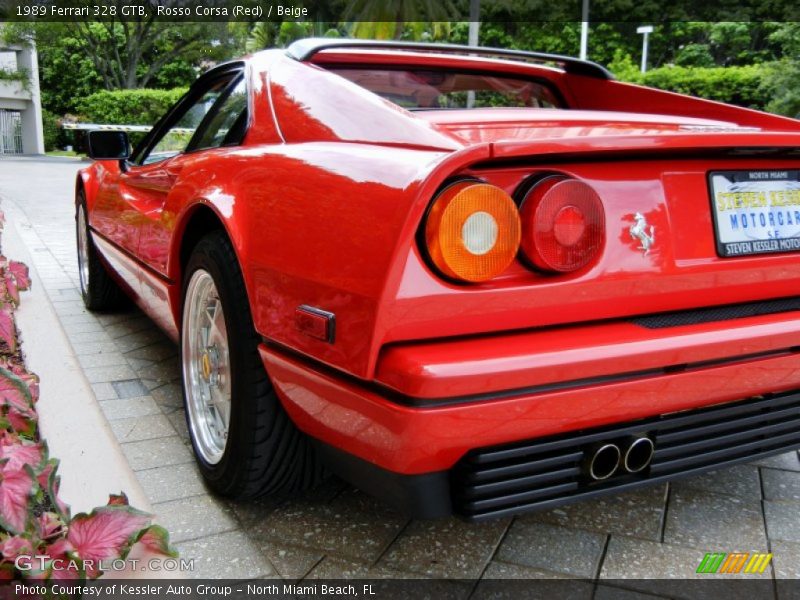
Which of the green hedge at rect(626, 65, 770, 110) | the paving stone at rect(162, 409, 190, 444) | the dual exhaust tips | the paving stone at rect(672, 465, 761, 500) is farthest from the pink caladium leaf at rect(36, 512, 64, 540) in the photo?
the green hedge at rect(626, 65, 770, 110)

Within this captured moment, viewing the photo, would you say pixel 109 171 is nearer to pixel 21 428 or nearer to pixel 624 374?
pixel 21 428

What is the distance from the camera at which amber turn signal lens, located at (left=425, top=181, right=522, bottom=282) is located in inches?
59.4

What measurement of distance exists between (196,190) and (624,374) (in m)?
1.45

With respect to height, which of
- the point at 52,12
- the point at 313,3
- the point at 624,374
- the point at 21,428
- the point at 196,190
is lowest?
the point at 21,428

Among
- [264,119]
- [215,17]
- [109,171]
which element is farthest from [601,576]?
[215,17]

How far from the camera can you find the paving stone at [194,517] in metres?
2.09

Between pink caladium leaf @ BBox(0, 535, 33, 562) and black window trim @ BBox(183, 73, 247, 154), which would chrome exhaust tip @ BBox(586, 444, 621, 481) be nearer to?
pink caladium leaf @ BBox(0, 535, 33, 562)

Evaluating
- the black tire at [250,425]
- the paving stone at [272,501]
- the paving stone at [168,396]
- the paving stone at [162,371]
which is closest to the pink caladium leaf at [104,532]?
the black tire at [250,425]

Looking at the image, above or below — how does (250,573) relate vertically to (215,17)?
below

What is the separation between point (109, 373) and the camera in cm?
346

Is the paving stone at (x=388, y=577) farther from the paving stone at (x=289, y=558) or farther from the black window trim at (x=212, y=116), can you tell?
the black window trim at (x=212, y=116)

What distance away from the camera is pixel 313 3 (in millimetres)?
47875

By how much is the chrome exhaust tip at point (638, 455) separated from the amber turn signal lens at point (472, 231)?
0.51m

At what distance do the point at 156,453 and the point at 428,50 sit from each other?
1727 millimetres
